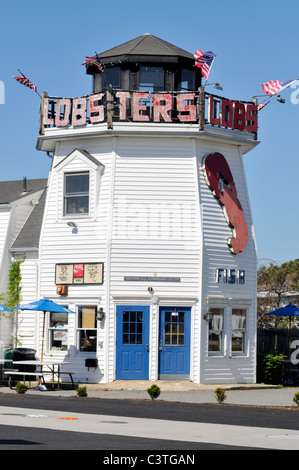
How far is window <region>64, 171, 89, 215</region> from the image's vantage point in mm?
31188

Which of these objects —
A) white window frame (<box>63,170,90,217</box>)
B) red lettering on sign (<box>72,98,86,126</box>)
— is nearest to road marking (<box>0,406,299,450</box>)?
white window frame (<box>63,170,90,217</box>)

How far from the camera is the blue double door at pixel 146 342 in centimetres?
2983

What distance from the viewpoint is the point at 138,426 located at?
17.6 m

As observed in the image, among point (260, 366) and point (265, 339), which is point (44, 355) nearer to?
point (260, 366)

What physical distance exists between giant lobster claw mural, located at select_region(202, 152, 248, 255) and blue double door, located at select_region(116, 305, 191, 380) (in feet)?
10.6

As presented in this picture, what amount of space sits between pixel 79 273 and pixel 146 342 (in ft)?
10.8

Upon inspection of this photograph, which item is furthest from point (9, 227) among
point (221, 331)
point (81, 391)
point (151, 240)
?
point (81, 391)

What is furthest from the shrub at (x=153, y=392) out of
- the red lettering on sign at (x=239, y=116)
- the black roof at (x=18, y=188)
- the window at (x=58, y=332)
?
the black roof at (x=18, y=188)

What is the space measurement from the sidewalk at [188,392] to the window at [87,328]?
5.21 ft

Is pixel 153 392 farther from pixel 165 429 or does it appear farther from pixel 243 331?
pixel 243 331

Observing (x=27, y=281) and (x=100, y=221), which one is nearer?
(x=100, y=221)

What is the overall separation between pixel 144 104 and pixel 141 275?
228 inches
